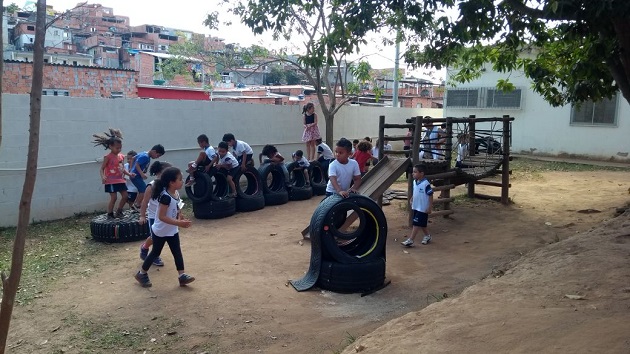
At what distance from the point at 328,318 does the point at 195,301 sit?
4.94ft

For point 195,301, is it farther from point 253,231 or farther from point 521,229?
point 521,229

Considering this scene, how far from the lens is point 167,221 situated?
246 inches

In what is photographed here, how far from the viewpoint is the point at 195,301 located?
5.94m

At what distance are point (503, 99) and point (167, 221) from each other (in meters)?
19.5

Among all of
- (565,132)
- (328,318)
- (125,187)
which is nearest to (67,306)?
(328,318)

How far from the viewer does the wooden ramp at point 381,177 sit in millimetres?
8797

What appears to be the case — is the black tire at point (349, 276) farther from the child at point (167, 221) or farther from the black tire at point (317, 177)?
the black tire at point (317, 177)

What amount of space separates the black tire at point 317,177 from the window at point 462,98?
12.7m

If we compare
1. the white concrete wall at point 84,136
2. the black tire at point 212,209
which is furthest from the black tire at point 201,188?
the white concrete wall at point 84,136

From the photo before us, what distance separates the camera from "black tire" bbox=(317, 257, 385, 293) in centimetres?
619

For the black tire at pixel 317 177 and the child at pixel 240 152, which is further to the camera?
the black tire at pixel 317 177

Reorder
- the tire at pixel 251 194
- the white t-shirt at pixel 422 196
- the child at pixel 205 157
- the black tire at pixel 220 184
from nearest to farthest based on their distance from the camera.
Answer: the white t-shirt at pixel 422 196, the child at pixel 205 157, the black tire at pixel 220 184, the tire at pixel 251 194

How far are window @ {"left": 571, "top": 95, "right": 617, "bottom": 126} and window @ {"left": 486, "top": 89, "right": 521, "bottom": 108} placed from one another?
2342mm

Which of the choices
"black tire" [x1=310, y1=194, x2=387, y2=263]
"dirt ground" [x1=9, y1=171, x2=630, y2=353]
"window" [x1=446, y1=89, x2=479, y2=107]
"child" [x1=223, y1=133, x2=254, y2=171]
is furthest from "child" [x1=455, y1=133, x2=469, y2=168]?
"window" [x1=446, y1=89, x2=479, y2=107]
